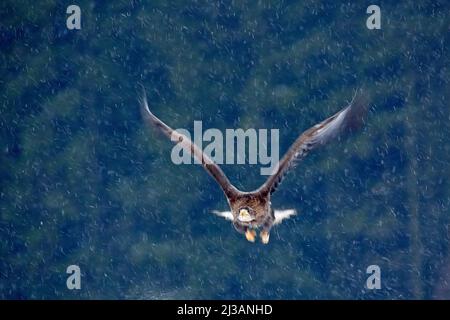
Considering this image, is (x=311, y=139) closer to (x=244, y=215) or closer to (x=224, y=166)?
(x=244, y=215)

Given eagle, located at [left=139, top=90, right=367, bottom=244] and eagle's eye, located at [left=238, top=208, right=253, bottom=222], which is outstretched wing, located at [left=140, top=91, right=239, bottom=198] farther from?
eagle's eye, located at [left=238, top=208, right=253, bottom=222]

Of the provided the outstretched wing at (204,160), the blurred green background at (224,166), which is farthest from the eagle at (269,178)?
the blurred green background at (224,166)

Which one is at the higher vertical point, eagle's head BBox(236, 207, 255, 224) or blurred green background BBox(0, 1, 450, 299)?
blurred green background BBox(0, 1, 450, 299)

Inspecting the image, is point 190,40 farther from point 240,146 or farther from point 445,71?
point 445,71

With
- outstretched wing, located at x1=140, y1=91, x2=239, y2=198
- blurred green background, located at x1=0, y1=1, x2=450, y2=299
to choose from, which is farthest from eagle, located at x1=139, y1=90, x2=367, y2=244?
blurred green background, located at x1=0, y1=1, x2=450, y2=299

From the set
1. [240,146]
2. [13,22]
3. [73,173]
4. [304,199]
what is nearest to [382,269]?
[304,199]

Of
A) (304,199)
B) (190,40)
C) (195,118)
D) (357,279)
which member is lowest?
(357,279)

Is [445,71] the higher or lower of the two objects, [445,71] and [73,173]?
the higher

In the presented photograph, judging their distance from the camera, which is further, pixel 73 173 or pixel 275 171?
pixel 73 173
